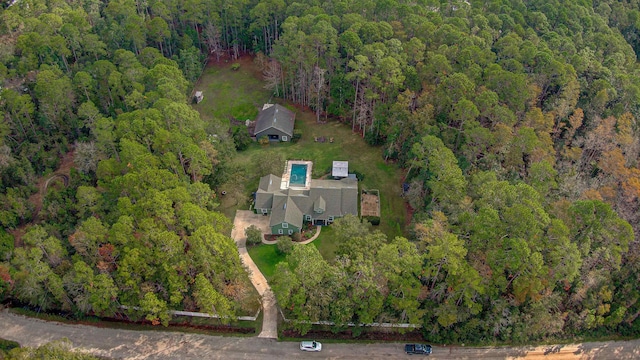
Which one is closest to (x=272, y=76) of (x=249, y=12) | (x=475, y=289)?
(x=249, y=12)

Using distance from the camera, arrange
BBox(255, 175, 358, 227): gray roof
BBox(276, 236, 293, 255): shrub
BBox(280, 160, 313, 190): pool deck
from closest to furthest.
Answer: BBox(276, 236, 293, 255): shrub, BBox(255, 175, 358, 227): gray roof, BBox(280, 160, 313, 190): pool deck

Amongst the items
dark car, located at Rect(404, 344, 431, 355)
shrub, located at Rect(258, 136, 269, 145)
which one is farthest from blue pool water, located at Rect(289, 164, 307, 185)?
dark car, located at Rect(404, 344, 431, 355)

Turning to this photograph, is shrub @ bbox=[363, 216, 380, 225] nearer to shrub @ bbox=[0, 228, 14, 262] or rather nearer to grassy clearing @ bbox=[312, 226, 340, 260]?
grassy clearing @ bbox=[312, 226, 340, 260]

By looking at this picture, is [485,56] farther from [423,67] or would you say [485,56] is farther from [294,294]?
[294,294]

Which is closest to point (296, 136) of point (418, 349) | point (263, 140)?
point (263, 140)

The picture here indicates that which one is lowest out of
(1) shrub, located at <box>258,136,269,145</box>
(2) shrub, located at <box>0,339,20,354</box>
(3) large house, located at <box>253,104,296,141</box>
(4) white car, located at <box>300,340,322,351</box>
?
(2) shrub, located at <box>0,339,20,354</box>

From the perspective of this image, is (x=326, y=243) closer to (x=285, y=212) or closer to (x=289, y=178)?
(x=285, y=212)
